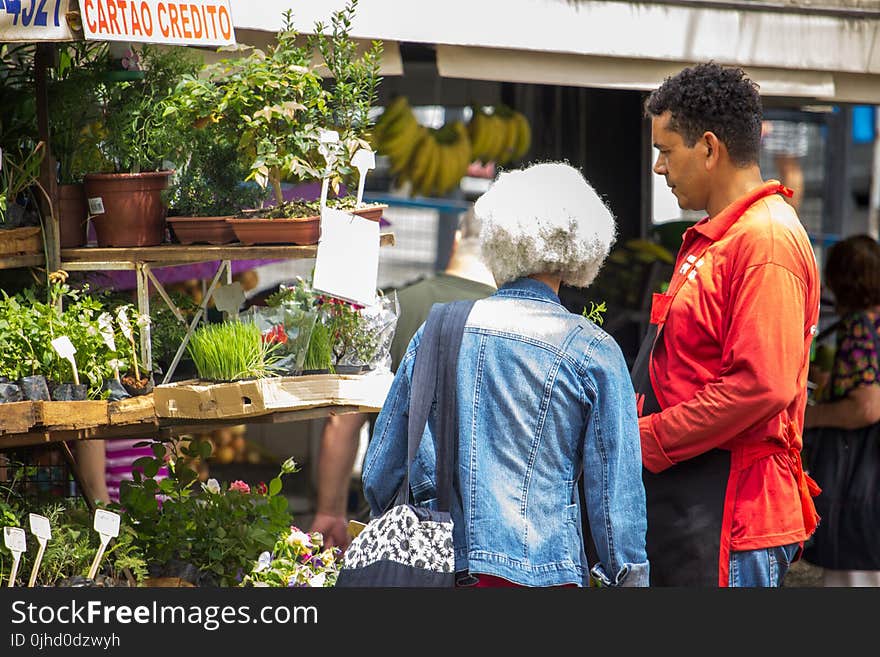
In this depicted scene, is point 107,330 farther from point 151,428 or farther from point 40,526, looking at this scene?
point 40,526

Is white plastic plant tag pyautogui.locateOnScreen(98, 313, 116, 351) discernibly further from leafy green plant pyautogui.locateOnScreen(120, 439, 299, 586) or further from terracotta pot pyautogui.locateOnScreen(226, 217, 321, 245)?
leafy green plant pyautogui.locateOnScreen(120, 439, 299, 586)

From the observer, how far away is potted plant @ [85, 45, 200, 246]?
10.4 feet

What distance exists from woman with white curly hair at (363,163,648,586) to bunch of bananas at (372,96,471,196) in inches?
127

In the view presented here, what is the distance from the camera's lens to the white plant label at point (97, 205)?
3.19 m

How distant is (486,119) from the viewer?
5.89 meters

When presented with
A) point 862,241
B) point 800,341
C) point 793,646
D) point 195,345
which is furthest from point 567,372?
point 862,241

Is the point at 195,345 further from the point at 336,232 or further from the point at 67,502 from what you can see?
the point at 67,502

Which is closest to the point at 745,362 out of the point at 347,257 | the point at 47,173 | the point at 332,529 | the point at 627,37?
the point at 347,257

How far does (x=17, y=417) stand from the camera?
9.46 ft

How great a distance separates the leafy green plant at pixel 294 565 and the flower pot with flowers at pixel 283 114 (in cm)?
85

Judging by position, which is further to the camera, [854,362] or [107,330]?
[854,362]

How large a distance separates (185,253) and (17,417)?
580 mm

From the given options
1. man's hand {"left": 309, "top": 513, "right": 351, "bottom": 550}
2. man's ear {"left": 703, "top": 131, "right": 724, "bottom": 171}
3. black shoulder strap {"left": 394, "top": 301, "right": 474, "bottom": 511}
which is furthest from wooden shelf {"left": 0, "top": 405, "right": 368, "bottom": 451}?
Result: man's hand {"left": 309, "top": 513, "right": 351, "bottom": 550}

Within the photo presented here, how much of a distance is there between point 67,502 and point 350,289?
3.61 ft
